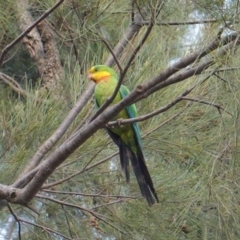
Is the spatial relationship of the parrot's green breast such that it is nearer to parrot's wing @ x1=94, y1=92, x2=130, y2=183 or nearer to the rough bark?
parrot's wing @ x1=94, y1=92, x2=130, y2=183

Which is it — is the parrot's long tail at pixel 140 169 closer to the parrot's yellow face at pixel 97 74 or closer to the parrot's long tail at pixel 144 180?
the parrot's long tail at pixel 144 180

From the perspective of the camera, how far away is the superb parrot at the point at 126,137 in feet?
4.96

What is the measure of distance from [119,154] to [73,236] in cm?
26

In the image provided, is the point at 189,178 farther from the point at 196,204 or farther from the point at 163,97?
the point at 163,97

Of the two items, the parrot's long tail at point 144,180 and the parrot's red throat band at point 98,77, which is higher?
the parrot's red throat band at point 98,77

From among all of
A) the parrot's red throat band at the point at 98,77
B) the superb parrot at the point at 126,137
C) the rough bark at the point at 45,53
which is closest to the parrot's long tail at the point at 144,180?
the superb parrot at the point at 126,137

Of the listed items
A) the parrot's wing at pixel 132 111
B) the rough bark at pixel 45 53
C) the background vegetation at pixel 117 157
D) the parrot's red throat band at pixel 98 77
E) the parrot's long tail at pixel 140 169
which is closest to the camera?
the background vegetation at pixel 117 157

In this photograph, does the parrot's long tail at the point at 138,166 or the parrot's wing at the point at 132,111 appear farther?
the parrot's wing at the point at 132,111

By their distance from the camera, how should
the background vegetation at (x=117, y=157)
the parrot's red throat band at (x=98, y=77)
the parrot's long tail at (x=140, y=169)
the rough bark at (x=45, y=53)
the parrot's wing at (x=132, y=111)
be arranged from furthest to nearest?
1. the rough bark at (x=45, y=53)
2. the parrot's red throat band at (x=98, y=77)
3. the parrot's wing at (x=132, y=111)
4. the parrot's long tail at (x=140, y=169)
5. the background vegetation at (x=117, y=157)

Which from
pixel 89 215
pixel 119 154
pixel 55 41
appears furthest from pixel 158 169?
pixel 55 41

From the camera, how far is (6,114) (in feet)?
5.55

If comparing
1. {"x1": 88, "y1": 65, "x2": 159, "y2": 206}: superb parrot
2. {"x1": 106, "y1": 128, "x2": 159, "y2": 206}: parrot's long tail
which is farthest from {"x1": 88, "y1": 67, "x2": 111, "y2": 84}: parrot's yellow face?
{"x1": 106, "y1": 128, "x2": 159, "y2": 206}: parrot's long tail

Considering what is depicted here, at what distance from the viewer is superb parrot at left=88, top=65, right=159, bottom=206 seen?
4.96 ft

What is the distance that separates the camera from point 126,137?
1.66 metres
